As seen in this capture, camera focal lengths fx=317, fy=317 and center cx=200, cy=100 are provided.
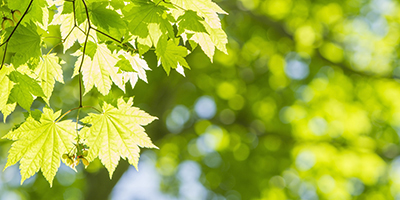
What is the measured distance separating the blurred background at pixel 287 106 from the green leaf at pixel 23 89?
260 inches

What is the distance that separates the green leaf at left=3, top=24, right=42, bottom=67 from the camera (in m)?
1.42

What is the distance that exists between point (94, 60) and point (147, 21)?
534mm

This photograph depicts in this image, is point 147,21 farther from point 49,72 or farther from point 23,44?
point 49,72

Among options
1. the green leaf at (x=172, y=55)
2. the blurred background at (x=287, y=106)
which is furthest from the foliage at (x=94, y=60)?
the blurred background at (x=287, y=106)

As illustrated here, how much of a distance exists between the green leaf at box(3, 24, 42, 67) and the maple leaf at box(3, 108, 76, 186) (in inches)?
13.4

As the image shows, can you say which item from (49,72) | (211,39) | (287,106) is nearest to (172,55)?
(211,39)

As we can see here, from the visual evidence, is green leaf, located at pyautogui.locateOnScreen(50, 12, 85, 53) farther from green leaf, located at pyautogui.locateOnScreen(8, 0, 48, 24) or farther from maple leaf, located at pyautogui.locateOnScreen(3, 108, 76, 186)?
maple leaf, located at pyautogui.locateOnScreen(3, 108, 76, 186)

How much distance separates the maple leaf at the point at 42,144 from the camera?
1614mm

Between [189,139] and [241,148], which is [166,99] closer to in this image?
[189,139]

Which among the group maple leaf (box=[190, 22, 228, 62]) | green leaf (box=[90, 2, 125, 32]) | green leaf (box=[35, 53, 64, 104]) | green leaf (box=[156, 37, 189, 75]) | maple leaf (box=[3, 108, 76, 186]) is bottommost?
maple leaf (box=[3, 108, 76, 186])

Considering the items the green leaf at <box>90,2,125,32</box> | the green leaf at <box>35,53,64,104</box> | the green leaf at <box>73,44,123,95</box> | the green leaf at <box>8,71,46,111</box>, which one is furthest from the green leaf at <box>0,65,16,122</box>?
the green leaf at <box>90,2,125,32</box>

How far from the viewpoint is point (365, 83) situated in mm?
8688

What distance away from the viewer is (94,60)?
172 centimetres

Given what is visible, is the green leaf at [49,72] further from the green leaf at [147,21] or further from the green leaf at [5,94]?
the green leaf at [147,21]
